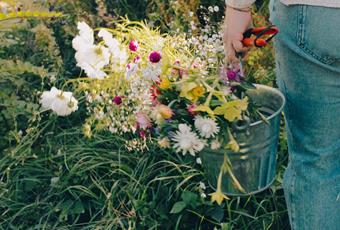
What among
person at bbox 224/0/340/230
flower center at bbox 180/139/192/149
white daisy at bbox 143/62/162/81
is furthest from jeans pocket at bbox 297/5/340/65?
white daisy at bbox 143/62/162/81

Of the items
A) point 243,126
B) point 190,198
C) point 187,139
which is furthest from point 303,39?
point 190,198

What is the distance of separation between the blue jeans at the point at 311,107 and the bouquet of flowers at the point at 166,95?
0.15 m

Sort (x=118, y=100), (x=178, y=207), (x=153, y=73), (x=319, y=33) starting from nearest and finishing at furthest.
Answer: (x=319, y=33), (x=153, y=73), (x=178, y=207), (x=118, y=100)

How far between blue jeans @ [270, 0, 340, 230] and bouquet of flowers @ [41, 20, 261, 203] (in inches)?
5.7

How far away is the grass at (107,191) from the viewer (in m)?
2.44

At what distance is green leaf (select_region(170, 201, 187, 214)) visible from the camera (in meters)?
2.39

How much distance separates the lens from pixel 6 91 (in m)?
2.87

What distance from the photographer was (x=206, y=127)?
63.1 inches

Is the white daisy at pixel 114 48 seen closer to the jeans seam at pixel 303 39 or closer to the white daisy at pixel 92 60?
the white daisy at pixel 92 60

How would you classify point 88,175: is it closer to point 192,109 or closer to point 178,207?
point 178,207

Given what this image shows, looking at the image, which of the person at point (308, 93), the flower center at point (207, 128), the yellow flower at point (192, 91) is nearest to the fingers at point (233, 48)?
the person at point (308, 93)

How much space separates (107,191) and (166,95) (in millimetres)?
961

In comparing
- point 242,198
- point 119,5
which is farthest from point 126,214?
point 119,5

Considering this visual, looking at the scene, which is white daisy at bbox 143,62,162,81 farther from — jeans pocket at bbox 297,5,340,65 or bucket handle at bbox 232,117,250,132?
jeans pocket at bbox 297,5,340,65
